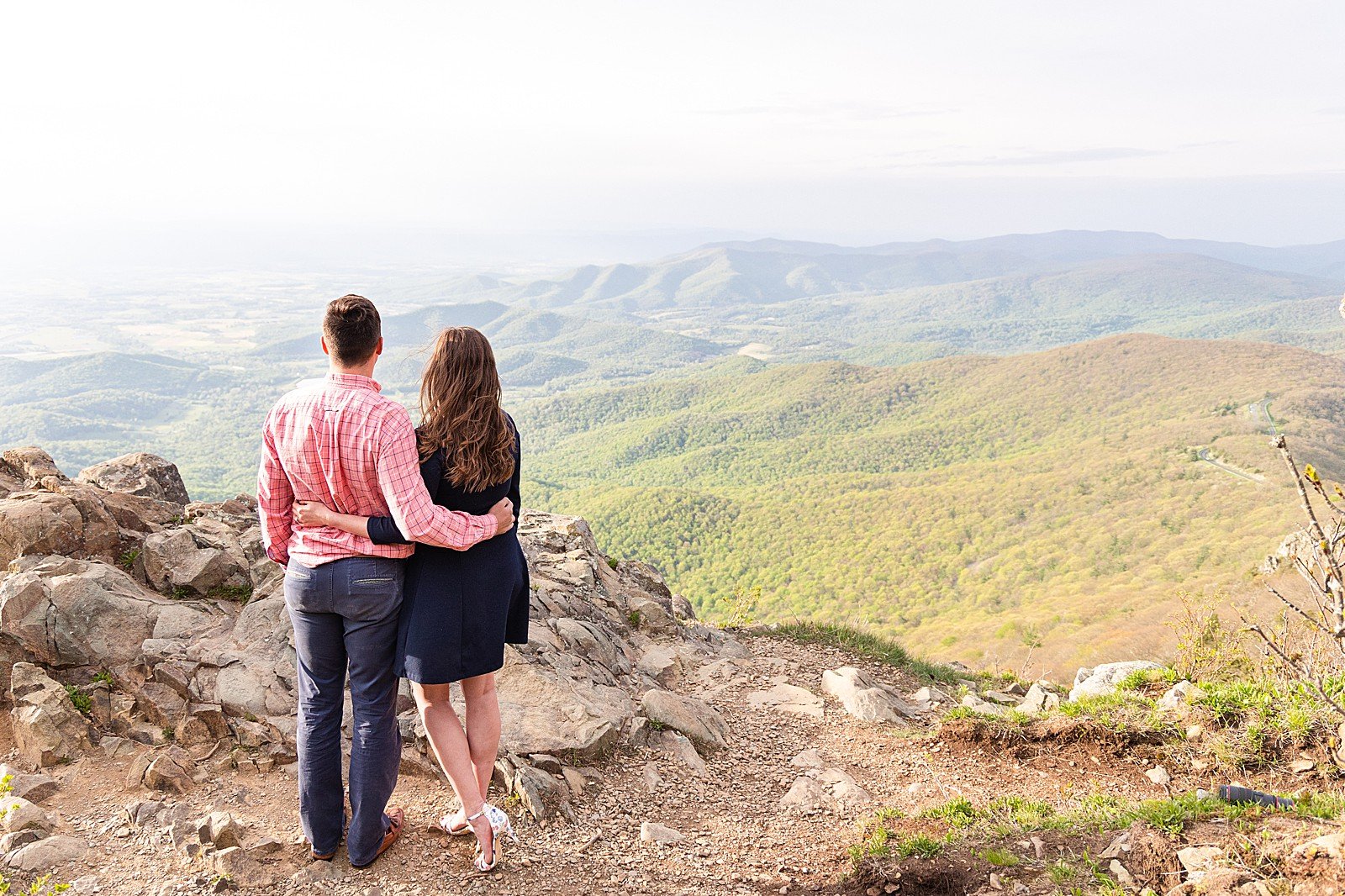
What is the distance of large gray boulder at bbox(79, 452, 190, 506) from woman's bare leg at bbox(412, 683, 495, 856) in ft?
22.4

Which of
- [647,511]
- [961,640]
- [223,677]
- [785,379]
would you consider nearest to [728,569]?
[647,511]

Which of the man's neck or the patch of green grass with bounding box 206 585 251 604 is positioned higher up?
the man's neck

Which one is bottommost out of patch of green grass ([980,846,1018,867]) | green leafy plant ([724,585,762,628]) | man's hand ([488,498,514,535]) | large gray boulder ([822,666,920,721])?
green leafy plant ([724,585,762,628])

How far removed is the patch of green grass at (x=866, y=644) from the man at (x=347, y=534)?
7187 millimetres

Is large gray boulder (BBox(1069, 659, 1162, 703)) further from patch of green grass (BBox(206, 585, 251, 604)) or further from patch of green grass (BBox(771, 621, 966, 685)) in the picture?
patch of green grass (BBox(206, 585, 251, 604))

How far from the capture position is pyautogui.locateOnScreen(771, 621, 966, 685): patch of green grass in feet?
30.6

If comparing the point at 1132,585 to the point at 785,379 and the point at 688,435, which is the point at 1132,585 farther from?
the point at 785,379

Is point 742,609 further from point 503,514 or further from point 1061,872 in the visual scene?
point 503,514

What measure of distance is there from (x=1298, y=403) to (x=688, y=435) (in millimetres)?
72247

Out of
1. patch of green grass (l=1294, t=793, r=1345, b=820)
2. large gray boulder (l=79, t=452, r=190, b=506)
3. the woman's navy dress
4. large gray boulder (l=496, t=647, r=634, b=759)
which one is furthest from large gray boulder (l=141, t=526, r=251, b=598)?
patch of green grass (l=1294, t=793, r=1345, b=820)

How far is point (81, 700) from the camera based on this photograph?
5039 mm

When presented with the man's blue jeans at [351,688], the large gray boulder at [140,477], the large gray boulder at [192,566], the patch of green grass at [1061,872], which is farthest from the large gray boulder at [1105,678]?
the large gray boulder at [140,477]

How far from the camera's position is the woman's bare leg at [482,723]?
12.0ft

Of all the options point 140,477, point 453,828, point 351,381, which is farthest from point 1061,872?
point 140,477
